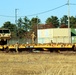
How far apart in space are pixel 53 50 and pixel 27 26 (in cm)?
12692

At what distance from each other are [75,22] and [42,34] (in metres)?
71.4

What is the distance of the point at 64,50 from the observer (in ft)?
158

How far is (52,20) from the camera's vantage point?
7106 inches

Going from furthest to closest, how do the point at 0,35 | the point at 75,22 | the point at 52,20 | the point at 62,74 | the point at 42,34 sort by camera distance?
the point at 52,20, the point at 75,22, the point at 42,34, the point at 0,35, the point at 62,74

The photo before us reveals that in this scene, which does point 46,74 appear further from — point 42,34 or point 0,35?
point 42,34

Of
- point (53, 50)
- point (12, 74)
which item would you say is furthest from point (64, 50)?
point (12, 74)

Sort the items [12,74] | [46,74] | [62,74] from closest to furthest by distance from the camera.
Answer: [46,74]
[62,74]
[12,74]

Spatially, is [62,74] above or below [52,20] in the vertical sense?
below

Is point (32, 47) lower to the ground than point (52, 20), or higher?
lower

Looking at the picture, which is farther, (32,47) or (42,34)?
(42,34)

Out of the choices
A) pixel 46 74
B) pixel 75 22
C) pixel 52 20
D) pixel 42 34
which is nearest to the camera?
pixel 46 74

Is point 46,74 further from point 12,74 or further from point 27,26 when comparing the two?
point 27,26

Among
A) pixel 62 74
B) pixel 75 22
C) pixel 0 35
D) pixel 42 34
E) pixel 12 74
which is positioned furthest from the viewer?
pixel 75 22

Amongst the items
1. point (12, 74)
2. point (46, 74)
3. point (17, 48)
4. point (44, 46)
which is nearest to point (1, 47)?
point (17, 48)
